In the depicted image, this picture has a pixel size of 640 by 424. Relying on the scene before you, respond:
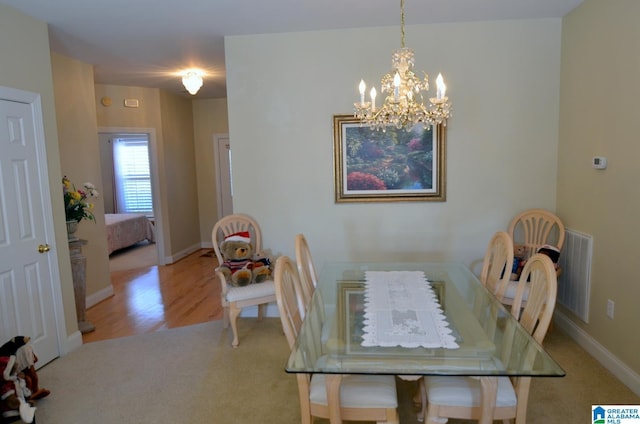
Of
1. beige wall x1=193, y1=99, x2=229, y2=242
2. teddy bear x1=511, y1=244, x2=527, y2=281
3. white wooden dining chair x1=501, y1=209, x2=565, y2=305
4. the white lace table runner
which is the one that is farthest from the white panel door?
Answer: beige wall x1=193, y1=99, x2=229, y2=242

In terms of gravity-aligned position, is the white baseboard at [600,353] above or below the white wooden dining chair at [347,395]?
below

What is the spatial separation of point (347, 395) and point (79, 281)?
3.04 metres

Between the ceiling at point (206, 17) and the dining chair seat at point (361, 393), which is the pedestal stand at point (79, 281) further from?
the dining chair seat at point (361, 393)

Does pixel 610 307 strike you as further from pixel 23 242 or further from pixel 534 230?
pixel 23 242

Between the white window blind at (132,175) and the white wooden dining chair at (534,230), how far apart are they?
7.08 m

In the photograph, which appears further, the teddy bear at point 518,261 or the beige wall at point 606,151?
the teddy bear at point 518,261

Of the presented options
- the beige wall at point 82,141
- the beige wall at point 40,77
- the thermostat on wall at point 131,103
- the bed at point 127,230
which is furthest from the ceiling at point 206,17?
the bed at point 127,230

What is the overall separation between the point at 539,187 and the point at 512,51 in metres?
1.16

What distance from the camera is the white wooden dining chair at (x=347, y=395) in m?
1.73

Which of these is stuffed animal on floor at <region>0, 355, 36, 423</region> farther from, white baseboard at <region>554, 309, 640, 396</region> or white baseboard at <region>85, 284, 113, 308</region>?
white baseboard at <region>554, 309, 640, 396</region>

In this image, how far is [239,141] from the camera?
12.1ft

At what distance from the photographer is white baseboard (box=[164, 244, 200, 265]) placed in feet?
20.0

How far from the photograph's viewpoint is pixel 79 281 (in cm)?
371

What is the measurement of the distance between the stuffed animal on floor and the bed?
15.3 feet
